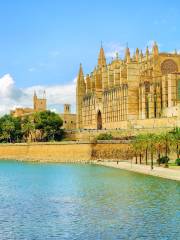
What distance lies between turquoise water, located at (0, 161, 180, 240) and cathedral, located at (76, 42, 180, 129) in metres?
33.4

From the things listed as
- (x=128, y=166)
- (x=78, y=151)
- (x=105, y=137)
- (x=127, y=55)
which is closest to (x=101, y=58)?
(x=127, y=55)

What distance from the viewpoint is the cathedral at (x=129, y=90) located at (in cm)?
6925

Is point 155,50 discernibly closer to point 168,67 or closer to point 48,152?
point 168,67

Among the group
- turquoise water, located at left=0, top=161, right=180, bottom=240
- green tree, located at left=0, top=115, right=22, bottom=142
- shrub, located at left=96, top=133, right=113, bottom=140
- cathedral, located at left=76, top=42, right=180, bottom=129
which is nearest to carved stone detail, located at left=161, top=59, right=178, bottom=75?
cathedral, located at left=76, top=42, right=180, bottom=129

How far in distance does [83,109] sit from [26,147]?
2262 cm

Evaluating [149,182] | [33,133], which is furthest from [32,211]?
[33,133]

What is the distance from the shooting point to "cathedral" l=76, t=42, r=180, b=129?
69.2m

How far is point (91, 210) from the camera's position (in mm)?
21938

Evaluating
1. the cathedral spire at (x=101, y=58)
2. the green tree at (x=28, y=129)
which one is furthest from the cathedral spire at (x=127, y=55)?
the green tree at (x=28, y=129)

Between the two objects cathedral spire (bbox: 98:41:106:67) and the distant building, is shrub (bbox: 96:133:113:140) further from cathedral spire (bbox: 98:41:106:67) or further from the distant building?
the distant building

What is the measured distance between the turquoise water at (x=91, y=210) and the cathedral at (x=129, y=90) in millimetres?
33406

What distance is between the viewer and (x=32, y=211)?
2189cm

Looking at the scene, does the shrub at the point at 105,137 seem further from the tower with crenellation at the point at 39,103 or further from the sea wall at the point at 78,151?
the tower with crenellation at the point at 39,103

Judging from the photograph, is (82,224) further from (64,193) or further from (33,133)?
(33,133)
